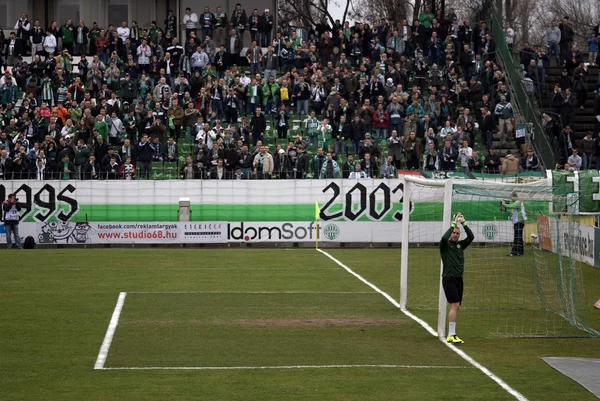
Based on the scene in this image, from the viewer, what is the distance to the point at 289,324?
17.6 m

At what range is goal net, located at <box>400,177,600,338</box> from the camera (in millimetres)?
17953

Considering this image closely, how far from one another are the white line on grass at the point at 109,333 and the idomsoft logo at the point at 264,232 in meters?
14.5

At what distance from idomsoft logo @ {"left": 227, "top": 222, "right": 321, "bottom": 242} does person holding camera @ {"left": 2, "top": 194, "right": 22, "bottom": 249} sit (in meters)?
7.50

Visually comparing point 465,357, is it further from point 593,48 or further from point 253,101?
point 593,48

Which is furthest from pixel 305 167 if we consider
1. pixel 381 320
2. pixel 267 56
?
pixel 381 320

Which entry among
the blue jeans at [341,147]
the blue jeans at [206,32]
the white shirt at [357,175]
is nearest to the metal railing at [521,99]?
the white shirt at [357,175]

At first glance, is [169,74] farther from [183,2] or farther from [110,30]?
[183,2]

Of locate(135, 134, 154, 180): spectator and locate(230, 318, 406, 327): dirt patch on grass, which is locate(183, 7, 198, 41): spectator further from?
locate(230, 318, 406, 327): dirt patch on grass

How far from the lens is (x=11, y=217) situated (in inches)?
1361

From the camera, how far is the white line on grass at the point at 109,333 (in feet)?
46.2

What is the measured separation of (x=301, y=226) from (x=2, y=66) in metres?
17.6

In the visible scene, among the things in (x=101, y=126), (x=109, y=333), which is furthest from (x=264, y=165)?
(x=109, y=333)

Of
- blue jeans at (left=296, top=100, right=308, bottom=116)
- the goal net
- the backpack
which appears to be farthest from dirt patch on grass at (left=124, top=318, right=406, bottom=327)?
blue jeans at (left=296, top=100, right=308, bottom=116)

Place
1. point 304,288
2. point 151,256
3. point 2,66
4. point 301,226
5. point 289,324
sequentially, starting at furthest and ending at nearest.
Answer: point 2,66, point 301,226, point 151,256, point 304,288, point 289,324
